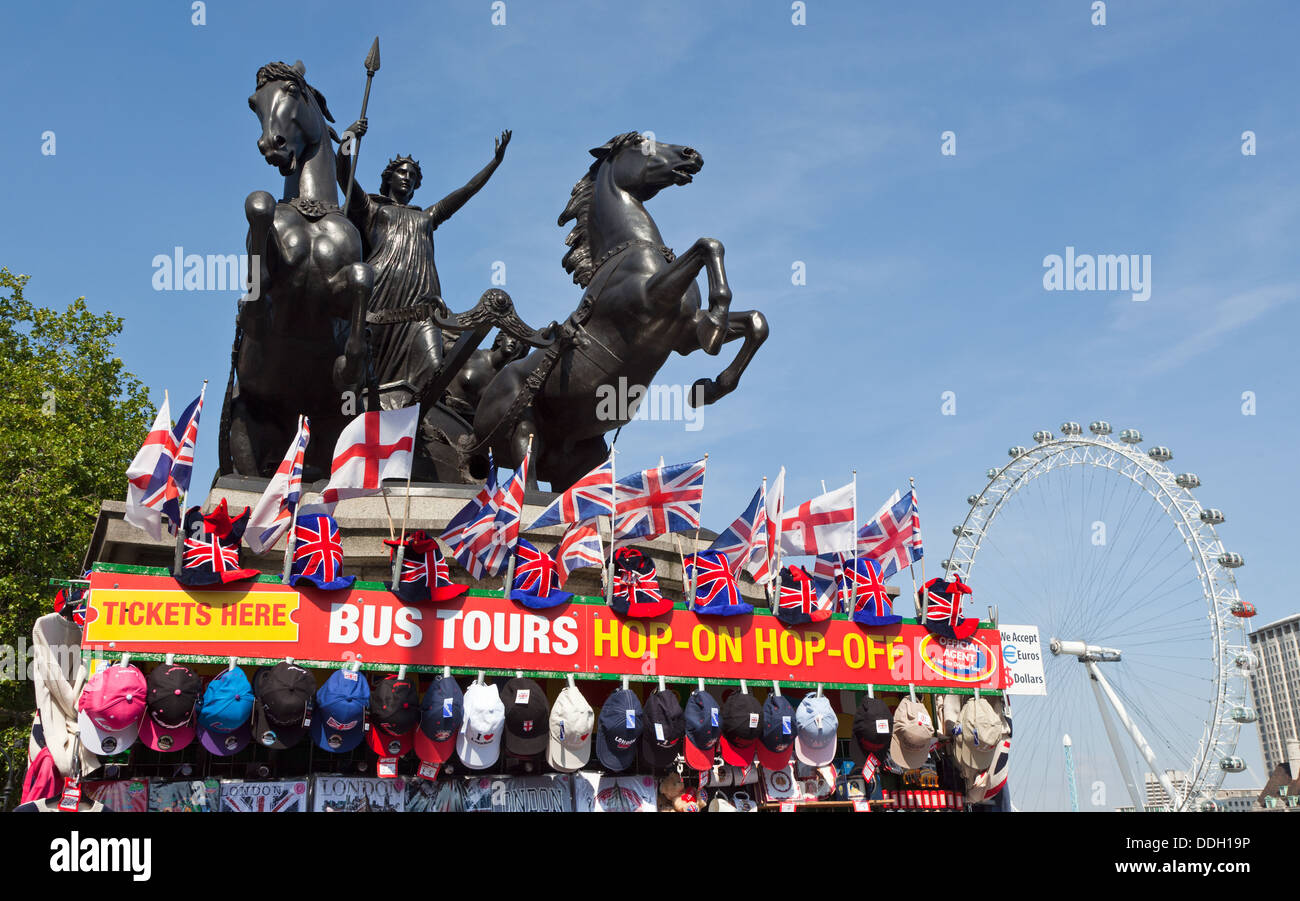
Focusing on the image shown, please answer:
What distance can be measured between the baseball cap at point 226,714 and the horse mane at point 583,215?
869 centimetres

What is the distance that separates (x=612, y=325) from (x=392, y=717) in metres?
6.92

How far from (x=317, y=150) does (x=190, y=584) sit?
7.49 m

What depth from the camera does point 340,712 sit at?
1238 cm

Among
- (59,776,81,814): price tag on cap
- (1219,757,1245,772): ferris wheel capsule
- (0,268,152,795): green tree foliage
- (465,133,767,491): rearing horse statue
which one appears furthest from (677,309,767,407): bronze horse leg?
(1219,757,1245,772): ferris wheel capsule

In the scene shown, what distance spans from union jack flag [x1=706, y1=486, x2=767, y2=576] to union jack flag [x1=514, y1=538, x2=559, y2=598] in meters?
2.29

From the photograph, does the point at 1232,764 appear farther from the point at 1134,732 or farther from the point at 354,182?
the point at 354,182

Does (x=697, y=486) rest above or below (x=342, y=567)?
above

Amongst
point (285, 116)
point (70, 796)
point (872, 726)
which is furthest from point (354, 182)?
point (872, 726)

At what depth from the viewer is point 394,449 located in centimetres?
1438

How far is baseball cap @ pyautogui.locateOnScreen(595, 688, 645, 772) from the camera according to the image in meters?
13.2

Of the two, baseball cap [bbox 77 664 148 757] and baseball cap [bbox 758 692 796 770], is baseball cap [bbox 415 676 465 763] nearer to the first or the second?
baseball cap [bbox 77 664 148 757]
